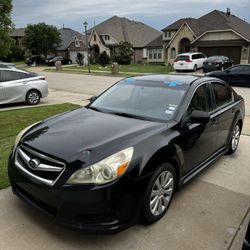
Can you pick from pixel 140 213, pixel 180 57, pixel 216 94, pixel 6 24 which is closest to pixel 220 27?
pixel 180 57

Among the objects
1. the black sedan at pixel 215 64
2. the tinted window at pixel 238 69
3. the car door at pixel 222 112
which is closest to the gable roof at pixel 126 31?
the black sedan at pixel 215 64

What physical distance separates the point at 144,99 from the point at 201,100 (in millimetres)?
826

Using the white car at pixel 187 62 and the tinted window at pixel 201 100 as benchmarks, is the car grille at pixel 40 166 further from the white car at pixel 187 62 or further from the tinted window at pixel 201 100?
the white car at pixel 187 62

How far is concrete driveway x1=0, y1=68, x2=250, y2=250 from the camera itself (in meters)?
2.85

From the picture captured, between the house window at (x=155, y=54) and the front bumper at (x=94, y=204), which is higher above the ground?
the house window at (x=155, y=54)

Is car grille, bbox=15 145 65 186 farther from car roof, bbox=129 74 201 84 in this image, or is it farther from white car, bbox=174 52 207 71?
white car, bbox=174 52 207 71

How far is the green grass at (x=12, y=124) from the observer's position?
4.55 meters

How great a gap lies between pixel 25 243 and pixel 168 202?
1627 mm

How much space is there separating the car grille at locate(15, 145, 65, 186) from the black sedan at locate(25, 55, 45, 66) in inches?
1726

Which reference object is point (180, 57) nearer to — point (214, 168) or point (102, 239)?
point (214, 168)

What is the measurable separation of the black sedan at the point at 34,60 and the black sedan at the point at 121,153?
42717 millimetres

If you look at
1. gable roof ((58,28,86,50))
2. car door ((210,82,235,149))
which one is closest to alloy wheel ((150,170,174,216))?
car door ((210,82,235,149))

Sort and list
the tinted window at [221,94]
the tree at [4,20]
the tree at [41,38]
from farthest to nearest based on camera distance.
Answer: the tree at [41,38], the tree at [4,20], the tinted window at [221,94]

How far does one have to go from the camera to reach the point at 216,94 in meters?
4.53
